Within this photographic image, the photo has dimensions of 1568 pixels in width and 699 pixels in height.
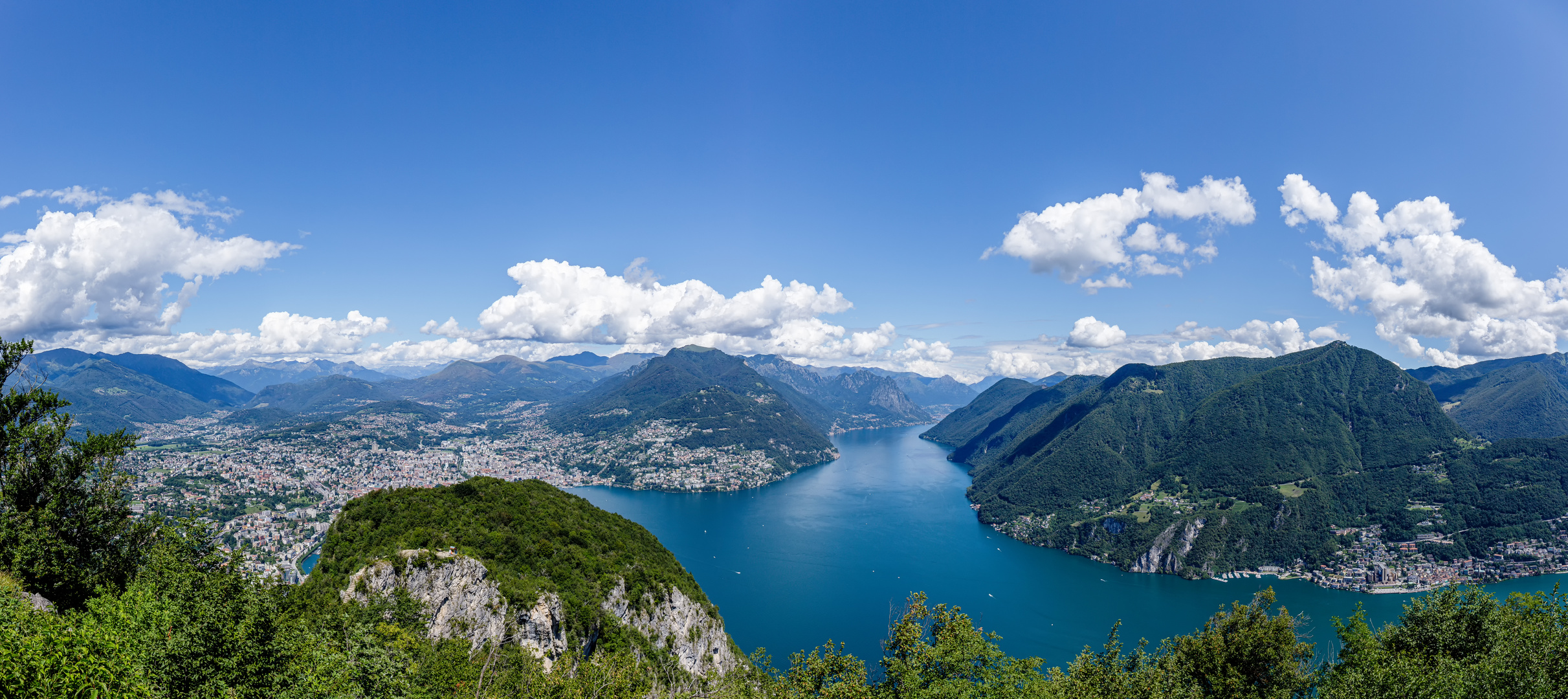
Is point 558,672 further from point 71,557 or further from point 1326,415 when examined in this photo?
point 1326,415

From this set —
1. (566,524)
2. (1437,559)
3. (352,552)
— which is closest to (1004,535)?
(1437,559)

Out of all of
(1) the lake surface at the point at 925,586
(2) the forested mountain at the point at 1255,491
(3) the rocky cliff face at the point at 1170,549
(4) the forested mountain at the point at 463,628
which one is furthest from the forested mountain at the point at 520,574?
(2) the forested mountain at the point at 1255,491

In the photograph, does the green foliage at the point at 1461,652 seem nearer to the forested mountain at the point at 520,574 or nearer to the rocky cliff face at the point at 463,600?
the forested mountain at the point at 520,574

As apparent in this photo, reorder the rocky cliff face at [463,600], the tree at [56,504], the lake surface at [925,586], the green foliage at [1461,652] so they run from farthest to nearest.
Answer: the lake surface at [925,586] → the rocky cliff face at [463,600] → the green foliage at [1461,652] → the tree at [56,504]

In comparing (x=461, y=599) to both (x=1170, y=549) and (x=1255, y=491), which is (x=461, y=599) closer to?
(x=1170, y=549)

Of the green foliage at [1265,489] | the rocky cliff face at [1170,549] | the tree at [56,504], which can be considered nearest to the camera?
the tree at [56,504]

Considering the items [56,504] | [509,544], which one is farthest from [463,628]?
[56,504]

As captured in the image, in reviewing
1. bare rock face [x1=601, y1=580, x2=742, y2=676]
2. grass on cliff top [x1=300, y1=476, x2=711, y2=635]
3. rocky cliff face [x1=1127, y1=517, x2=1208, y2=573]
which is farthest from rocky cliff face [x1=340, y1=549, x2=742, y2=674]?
rocky cliff face [x1=1127, y1=517, x2=1208, y2=573]

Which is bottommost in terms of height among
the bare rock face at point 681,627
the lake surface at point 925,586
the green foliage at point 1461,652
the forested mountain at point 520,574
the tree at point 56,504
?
the lake surface at point 925,586

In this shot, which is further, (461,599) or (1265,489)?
(1265,489)
